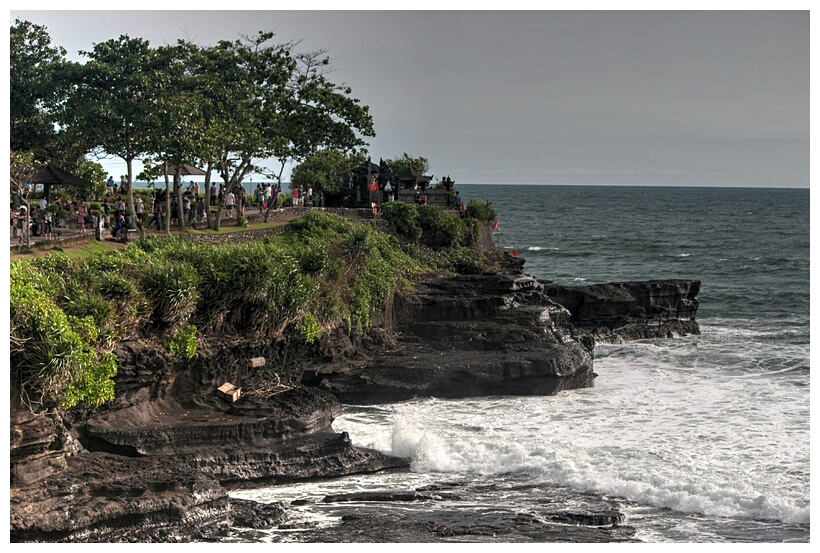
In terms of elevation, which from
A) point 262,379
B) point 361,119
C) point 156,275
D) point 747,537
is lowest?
point 747,537

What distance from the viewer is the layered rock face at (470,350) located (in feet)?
109

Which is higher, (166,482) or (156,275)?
(156,275)

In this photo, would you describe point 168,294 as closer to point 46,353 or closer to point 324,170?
point 46,353

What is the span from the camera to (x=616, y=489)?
81.8ft

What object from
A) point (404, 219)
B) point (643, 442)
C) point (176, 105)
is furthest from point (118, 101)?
point (643, 442)

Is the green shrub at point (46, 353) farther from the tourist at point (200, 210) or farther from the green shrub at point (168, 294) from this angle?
the tourist at point (200, 210)

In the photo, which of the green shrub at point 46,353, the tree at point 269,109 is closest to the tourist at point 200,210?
the tree at point 269,109

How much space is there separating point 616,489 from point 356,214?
26087 millimetres

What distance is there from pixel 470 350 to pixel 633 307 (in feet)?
46.6

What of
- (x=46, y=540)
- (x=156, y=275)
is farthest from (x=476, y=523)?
(x=156, y=275)

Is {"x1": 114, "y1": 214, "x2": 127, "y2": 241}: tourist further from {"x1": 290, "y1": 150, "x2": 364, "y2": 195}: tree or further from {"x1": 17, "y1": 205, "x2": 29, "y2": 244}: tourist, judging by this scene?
{"x1": 290, "y1": 150, "x2": 364, "y2": 195}: tree

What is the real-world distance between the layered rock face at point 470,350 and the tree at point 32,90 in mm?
14873

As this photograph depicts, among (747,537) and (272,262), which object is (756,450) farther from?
(272,262)

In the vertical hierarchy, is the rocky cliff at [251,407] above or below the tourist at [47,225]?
below
